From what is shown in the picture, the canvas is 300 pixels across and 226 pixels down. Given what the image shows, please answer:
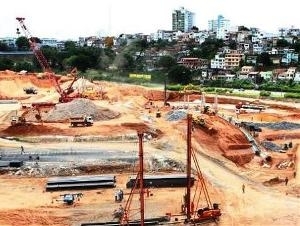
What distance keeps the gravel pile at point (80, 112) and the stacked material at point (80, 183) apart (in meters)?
15.7

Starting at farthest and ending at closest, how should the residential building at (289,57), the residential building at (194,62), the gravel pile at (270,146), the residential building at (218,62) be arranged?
the residential building at (218,62) → the residential building at (289,57) → the residential building at (194,62) → the gravel pile at (270,146)

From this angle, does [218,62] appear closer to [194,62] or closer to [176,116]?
[194,62]

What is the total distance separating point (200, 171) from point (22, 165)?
410 inches

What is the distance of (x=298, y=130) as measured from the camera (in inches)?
1865

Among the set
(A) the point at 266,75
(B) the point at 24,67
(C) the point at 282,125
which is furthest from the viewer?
(B) the point at 24,67

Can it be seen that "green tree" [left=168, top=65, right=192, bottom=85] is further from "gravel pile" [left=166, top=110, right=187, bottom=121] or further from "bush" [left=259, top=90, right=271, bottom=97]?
"gravel pile" [left=166, top=110, right=187, bottom=121]

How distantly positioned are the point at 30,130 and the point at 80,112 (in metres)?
5.55

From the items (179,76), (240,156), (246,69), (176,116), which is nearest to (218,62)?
(246,69)

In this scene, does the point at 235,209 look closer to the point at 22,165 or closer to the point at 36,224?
the point at 36,224

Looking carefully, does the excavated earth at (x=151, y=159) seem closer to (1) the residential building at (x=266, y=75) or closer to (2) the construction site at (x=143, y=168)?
(2) the construction site at (x=143, y=168)

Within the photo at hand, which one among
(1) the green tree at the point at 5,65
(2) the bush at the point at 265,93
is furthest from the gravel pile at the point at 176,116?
(1) the green tree at the point at 5,65

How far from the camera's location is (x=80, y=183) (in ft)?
91.5

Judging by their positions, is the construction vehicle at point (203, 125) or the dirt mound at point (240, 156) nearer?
the dirt mound at point (240, 156)

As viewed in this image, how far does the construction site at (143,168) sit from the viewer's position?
79.4 ft
